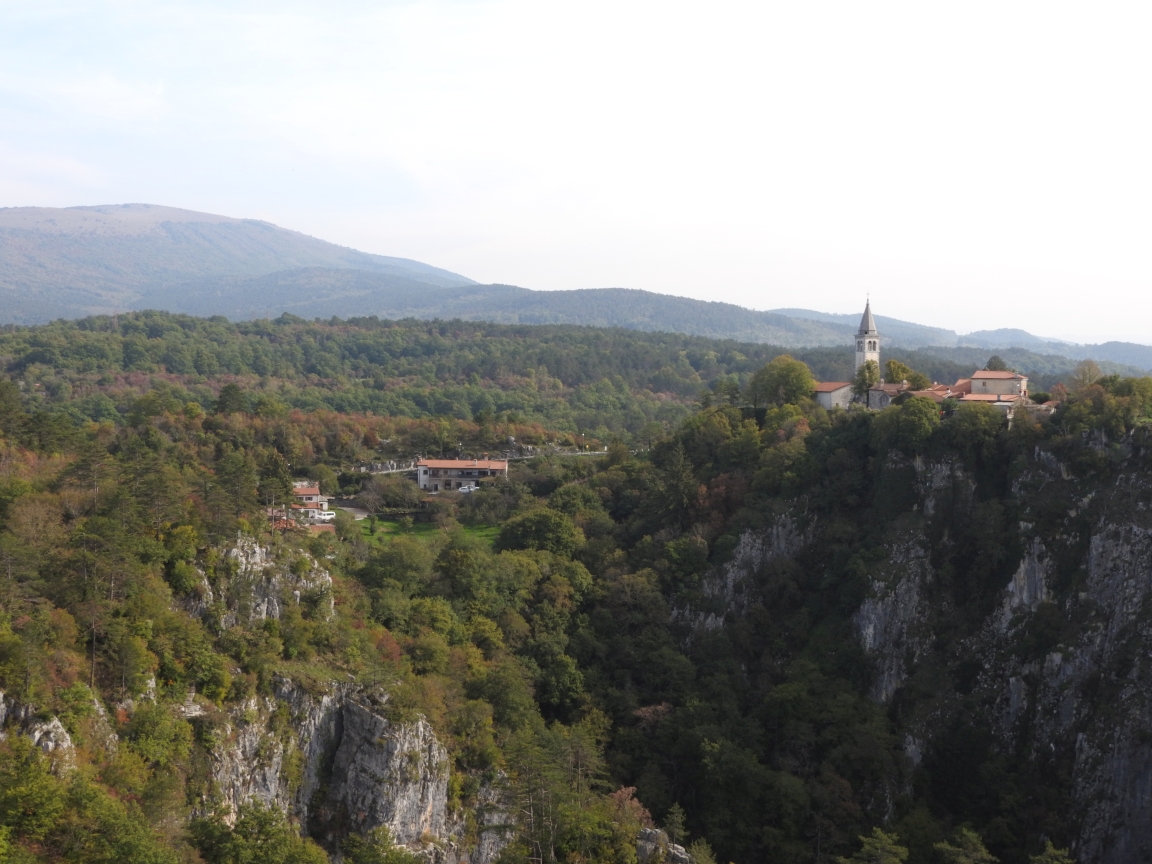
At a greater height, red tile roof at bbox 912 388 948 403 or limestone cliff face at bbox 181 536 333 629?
red tile roof at bbox 912 388 948 403

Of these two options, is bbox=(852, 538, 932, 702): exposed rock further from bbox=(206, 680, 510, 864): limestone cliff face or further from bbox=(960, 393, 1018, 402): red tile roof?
bbox=(206, 680, 510, 864): limestone cliff face

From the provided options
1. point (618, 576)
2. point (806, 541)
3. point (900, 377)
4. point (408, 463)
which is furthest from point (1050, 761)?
point (408, 463)

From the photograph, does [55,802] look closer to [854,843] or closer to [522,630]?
[522,630]

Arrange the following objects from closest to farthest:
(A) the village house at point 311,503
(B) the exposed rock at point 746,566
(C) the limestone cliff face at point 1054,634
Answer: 1. (C) the limestone cliff face at point 1054,634
2. (B) the exposed rock at point 746,566
3. (A) the village house at point 311,503

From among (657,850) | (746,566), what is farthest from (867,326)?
(657,850)

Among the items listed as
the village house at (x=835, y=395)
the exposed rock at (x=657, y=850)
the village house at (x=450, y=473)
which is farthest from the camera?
the village house at (x=450, y=473)

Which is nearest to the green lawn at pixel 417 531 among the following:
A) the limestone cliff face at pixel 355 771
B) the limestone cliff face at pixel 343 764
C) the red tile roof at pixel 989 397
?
the limestone cliff face at pixel 343 764

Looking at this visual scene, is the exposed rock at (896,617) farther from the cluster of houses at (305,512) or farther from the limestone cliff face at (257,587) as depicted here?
the cluster of houses at (305,512)

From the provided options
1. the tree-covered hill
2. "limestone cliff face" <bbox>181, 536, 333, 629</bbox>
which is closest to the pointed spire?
the tree-covered hill
